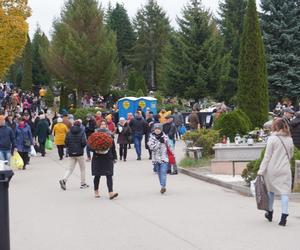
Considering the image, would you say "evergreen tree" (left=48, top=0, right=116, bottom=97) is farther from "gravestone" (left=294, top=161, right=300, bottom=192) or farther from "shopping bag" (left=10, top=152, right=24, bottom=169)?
"gravestone" (left=294, top=161, right=300, bottom=192)

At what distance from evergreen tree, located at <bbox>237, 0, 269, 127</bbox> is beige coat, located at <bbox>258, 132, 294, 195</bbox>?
12.8m

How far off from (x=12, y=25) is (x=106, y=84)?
11549 mm

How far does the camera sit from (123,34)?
289 feet

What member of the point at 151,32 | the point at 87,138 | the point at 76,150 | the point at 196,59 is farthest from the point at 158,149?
the point at 151,32

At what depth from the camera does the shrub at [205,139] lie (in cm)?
2020

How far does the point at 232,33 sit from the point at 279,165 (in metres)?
45.5

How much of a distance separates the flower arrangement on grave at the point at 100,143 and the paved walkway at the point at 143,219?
1.09 metres

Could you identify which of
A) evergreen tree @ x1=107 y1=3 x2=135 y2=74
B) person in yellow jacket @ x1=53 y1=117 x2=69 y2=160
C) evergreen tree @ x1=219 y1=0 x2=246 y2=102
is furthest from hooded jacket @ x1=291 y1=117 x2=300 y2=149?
evergreen tree @ x1=107 y1=3 x2=135 y2=74

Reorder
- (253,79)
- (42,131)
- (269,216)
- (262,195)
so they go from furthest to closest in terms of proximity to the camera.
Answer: (42,131), (253,79), (269,216), (262,195)

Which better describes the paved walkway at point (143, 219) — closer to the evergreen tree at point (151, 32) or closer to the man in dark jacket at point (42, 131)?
the man in dark jacket at point (42, 131)

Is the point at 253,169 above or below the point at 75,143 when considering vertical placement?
below

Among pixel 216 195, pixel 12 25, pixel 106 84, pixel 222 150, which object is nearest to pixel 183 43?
pixel 106 84

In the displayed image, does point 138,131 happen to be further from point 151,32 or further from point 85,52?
point 151,32

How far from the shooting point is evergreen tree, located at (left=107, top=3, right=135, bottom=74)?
86.6 meters
